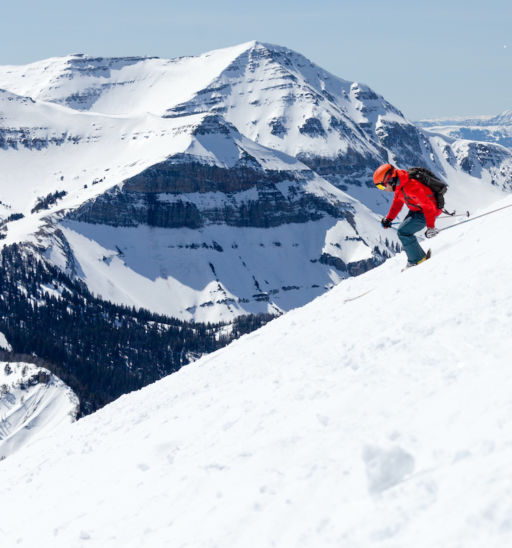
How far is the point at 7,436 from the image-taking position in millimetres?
125000

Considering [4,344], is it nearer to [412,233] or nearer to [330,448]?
[412,233]

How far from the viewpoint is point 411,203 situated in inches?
987

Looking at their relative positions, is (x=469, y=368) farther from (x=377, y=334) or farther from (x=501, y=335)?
(x=377, y=334)

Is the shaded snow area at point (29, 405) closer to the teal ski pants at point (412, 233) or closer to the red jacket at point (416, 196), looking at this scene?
the teal ski pants at point (412, 233)

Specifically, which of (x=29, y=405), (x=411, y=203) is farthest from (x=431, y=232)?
(x=29, y=405)

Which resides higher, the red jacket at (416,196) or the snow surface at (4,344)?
the red jacket at (416,196)

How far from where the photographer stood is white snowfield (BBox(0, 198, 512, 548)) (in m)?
10.0

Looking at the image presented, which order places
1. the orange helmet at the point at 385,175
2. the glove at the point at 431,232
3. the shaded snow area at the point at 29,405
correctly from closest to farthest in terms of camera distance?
the orange helmet at the point at 385,175, the glove at the point at 431,232, the shaded snow area at the point at 29,405

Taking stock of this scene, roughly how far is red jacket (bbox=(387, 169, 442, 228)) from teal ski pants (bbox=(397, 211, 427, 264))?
0.27 metres

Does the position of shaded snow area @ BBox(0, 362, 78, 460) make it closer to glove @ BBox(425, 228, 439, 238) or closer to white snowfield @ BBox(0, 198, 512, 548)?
glove @ BBox(425, 228, 439, 238)

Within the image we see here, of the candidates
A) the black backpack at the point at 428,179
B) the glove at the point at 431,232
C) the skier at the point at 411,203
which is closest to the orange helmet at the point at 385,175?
the skier at the point at 411,203

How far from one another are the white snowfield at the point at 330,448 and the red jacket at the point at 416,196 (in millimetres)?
3107

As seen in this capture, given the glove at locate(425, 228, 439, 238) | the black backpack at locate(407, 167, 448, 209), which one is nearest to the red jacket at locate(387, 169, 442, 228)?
the black backpack at locate(407, 167, 448, 209)

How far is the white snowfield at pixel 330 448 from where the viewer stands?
32.9ft
